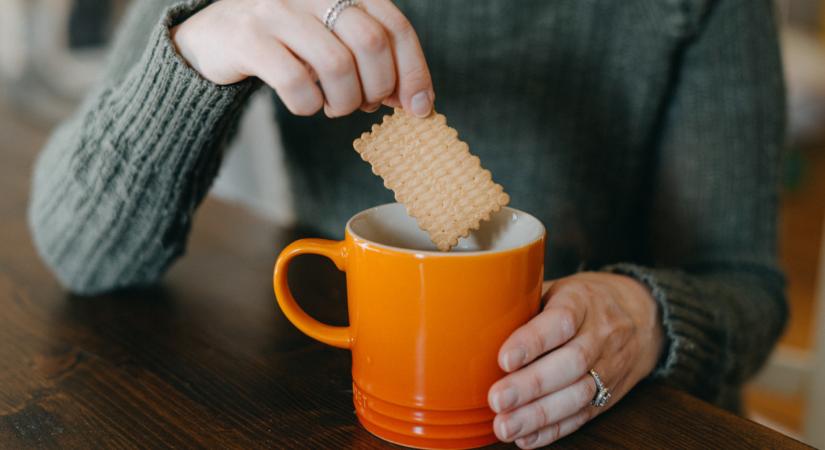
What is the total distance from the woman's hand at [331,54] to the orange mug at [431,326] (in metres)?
0.09

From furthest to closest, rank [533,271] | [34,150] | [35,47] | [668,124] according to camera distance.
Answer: [35,47]
[34,150]
[668,124]
[533,271]

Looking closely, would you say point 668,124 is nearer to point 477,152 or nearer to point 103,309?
point 477,152

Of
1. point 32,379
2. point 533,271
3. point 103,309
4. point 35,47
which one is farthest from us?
point 35,47

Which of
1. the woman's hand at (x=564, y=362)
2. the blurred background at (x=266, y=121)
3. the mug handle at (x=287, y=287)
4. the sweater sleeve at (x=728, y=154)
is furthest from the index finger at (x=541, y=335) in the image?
the blurred background at (x=266, y=121)

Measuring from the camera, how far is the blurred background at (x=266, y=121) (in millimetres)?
1644

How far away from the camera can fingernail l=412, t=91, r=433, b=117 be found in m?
0.51

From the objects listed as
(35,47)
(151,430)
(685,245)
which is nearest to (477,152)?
(685,245)

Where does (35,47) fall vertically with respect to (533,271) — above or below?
below

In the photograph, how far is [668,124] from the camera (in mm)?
972

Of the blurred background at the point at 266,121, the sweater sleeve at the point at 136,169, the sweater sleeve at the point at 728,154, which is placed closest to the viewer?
the sweater sleeve at the point at 136,169

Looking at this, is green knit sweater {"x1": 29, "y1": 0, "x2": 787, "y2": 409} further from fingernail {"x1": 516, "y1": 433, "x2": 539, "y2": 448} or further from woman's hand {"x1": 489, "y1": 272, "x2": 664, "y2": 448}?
fingernail {"x1": 516, "y1": 433, "x2": 539, "y2": 448}

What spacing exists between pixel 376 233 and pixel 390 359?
4.0 inches

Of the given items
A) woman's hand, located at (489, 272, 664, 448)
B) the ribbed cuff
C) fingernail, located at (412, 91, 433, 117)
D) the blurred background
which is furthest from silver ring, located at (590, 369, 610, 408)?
the blurred background

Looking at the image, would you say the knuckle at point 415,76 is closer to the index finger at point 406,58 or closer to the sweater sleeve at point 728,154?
the index finger at point 406,58
